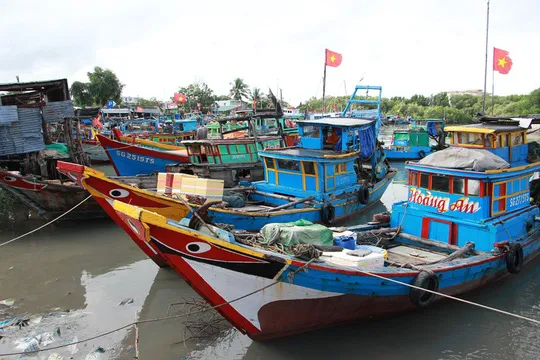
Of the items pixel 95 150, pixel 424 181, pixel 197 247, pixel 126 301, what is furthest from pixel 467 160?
pixel 95 150

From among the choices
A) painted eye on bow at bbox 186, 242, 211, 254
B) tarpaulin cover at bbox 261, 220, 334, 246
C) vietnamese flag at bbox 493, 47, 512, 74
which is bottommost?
tarpaulin cover at bbox 261, 220, 334, 246

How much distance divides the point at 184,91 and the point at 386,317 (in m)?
63.1

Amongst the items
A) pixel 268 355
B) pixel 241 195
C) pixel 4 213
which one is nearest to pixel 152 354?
pixel 268 355

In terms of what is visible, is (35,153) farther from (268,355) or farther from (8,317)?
(268,355)

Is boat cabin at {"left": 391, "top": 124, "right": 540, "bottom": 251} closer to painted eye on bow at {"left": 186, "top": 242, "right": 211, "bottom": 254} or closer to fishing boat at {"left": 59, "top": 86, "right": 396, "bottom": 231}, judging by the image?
fishing boat at {"left": 59, "top": 86, "right": 396, "bottom": 231}

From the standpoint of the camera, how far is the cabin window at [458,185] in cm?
831

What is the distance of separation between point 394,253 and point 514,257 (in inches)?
90.9

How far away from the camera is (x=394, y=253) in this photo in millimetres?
8688

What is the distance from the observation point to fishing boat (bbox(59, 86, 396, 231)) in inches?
427

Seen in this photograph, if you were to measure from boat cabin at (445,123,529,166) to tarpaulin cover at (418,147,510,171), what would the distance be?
50 centimetres

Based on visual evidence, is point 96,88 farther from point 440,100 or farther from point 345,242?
point 440,100

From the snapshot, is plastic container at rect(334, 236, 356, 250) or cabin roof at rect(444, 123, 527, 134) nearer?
plastic container at rect(334, 236, 356, 250)

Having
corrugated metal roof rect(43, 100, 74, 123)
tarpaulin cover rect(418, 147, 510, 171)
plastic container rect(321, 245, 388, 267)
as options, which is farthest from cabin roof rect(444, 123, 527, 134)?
corrugated metal roof rect(43, 100, 74, 123)

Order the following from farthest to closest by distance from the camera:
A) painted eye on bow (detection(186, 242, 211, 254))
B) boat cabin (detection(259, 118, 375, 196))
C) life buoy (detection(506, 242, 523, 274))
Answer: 1. boat cabin (detection(259, 118, 375, 196))
2. life buoy (detection(506, 242, 523, 274))
3. painted eye on bow (detection(186, 242, 211, 254))
